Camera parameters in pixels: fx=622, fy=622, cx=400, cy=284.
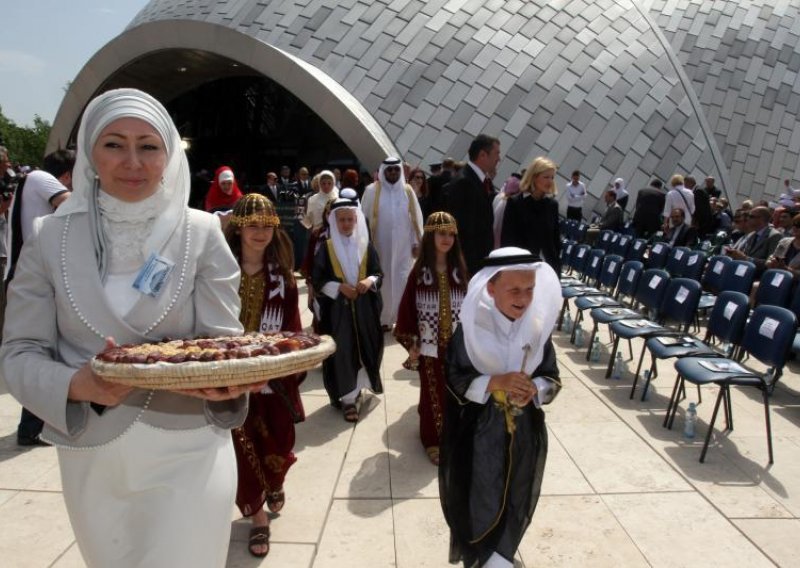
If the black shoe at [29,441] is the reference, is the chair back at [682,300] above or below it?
above

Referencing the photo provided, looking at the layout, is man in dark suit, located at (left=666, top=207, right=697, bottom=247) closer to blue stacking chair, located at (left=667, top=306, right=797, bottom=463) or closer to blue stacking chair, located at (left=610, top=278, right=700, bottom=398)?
blue stacking chair, located at (left=610, top=278, right=700, bottom=398)

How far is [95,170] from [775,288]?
21.3 feet

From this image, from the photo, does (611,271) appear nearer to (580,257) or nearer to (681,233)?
(580,257)

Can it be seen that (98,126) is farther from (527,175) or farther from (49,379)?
(527,175)

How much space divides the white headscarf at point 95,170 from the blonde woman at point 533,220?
3.94 m

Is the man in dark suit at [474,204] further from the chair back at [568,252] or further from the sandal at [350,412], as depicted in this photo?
the chair back at [568,252]

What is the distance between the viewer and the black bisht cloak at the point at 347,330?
16.1 feet

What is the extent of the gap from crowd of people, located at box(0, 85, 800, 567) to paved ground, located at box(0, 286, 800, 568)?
0.27 m

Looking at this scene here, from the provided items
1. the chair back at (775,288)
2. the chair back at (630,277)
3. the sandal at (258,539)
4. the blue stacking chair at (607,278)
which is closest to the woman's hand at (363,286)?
the sandal at (258,539)

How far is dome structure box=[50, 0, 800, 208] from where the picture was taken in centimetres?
1541

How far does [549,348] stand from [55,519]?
2.79 meters

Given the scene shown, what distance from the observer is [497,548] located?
263cm

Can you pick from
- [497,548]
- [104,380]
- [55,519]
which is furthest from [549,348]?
[55,519]

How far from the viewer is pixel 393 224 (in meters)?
7.04
